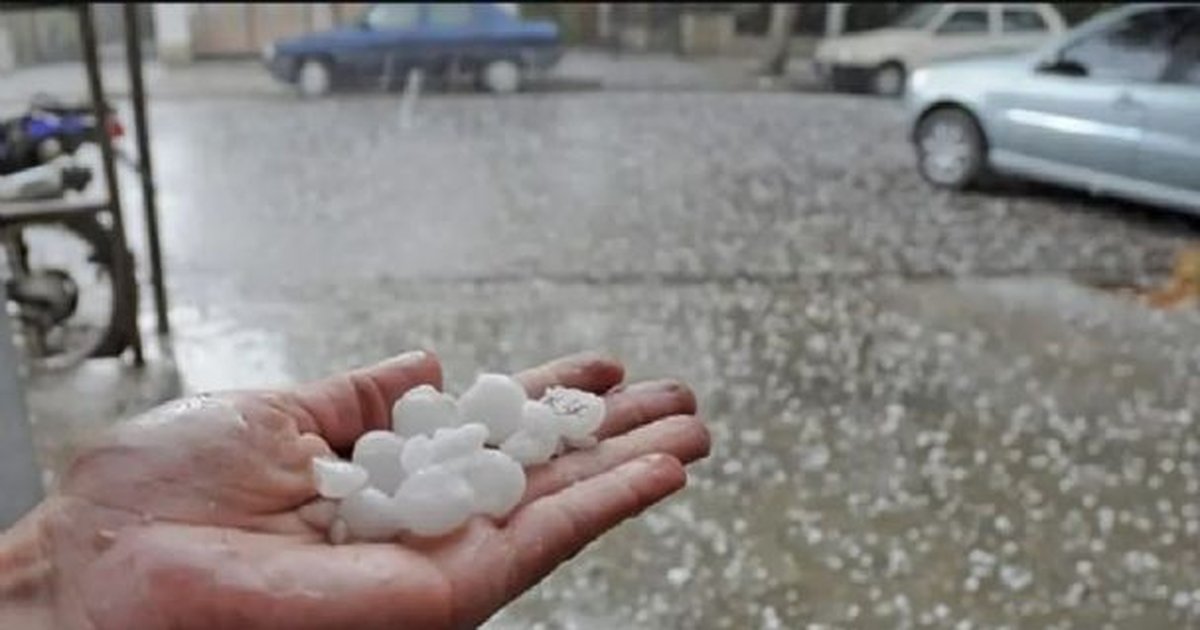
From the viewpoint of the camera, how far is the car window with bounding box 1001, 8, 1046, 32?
46.3ft

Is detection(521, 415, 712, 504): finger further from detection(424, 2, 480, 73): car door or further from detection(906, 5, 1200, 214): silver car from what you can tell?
detection(424, 2, 480, 73): car door

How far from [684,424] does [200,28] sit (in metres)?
17.5

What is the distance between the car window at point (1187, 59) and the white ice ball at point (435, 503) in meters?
7.21

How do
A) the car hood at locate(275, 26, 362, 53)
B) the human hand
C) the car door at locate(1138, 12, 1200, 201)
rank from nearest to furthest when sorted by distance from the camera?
the human hand → the car door at locate(1138, 12, 1200, 201) → the car hood at locate(275, 26, 362, 53)

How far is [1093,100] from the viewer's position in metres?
8.24

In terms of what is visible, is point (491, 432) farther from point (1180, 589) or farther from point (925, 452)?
point (925, 452)

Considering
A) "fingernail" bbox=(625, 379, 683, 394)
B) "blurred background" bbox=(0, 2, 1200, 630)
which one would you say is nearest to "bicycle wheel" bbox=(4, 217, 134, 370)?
"blurred background" bbox=(0, 2, 1200, 630)

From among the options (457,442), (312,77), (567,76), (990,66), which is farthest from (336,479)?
(567,76)

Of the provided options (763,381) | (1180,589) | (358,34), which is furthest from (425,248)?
(358,34)

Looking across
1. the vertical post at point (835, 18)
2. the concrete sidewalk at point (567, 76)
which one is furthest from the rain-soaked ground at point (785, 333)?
the vertical post at point (835, 18)

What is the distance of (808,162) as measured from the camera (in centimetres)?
1031

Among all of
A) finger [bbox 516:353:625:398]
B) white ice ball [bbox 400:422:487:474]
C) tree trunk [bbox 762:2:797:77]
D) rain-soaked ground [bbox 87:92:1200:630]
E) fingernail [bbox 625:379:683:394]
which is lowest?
rain-soaked ground [bbox 87:92:1200:630]

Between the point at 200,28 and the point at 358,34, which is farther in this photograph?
the point at 200,28

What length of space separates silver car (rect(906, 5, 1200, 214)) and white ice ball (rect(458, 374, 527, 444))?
6.64m
